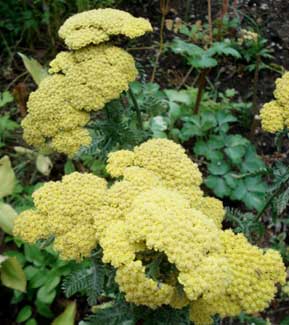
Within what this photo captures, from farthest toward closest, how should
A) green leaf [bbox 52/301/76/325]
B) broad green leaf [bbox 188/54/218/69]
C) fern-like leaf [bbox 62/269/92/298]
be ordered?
broad green leaf [bbox 188/54/218/69]
green leaf [bbox 52/301/76/325]
fern-like leaf [bbox 62/269/92/298]

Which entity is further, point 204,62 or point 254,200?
point 204,62

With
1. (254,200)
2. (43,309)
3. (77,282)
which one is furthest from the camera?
(254,200)

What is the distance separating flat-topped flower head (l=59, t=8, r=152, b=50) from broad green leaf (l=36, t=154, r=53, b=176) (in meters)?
0.99

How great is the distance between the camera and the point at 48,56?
11.4 feet

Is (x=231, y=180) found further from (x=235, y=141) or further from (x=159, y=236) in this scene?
(x=159, y=236)

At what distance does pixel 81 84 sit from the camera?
5.88 feet

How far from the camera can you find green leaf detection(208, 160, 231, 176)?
8.59 ft

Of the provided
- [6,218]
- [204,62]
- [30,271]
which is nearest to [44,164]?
[6,218]

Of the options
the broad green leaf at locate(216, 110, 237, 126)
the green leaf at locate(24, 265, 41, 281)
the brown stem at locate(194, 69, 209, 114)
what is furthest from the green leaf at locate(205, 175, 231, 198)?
the green leaf at locate(24, 265, 41, 281)

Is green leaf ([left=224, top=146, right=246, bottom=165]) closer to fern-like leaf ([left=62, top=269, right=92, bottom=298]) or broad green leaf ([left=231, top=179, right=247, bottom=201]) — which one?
broad green leaf ([left=231, top=179, right=247, bottom=201])

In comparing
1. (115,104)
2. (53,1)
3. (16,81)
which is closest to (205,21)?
(53,1)

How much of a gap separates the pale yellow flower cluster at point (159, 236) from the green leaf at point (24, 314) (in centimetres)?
94

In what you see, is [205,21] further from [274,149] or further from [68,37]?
[68,37]

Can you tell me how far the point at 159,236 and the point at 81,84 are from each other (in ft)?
2.48
